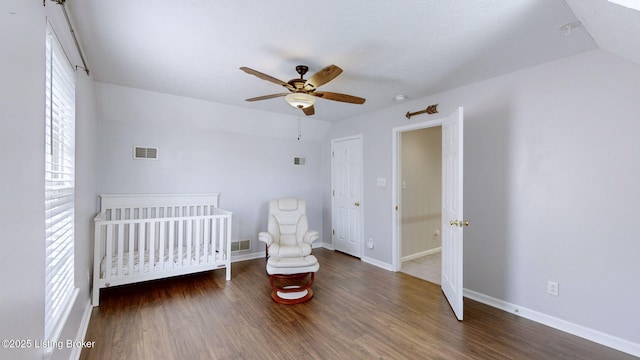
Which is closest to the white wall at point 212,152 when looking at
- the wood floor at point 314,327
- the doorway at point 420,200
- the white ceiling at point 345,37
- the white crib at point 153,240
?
the white crib at point 153,240

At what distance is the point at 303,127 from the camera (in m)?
4.91

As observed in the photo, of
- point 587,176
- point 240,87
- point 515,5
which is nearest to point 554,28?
point 515,5

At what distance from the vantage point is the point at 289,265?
10.1ft

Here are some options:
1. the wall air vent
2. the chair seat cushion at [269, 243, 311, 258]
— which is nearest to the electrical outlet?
the chair seat cushion at [269, 243, 311, 258]

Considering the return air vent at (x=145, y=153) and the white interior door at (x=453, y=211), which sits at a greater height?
the return air vent at (x=145, y=153)

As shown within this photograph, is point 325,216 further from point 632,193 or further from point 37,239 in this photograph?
point 37,239

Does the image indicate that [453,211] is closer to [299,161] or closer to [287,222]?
[287,222]

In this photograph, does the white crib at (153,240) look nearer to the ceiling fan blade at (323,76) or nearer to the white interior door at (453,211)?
the ceiling fan blade at (323,76)

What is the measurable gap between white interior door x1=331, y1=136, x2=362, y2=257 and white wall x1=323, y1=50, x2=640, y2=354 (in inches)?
68.3

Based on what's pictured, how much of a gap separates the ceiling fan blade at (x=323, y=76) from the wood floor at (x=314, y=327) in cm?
217

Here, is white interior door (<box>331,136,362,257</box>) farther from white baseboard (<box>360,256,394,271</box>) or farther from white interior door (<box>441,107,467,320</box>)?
white interior door (<box>441,107,467,320</box>)

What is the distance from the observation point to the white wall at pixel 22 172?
91cm

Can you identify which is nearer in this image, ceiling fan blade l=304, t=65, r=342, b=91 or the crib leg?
ceiling fan blade l=304, t=65, r=342, b=91

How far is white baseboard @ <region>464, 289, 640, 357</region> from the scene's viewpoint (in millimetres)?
2117
